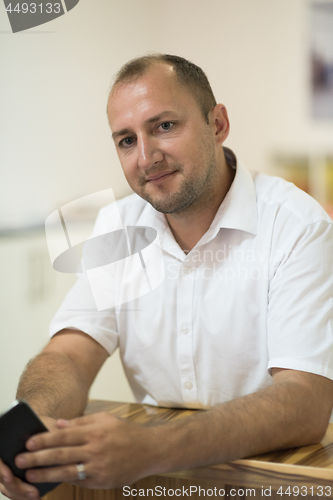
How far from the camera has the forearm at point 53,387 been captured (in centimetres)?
68

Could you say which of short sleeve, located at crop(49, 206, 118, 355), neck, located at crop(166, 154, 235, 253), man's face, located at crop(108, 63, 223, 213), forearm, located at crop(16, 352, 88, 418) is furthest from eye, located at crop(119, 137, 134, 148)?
forearm, located at crop(16, 352, 88, 418)

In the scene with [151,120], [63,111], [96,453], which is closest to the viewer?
[96,453]

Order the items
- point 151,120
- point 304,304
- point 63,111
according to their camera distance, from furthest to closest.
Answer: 1. point 63,111
2. point 151,120
3. point 304,304

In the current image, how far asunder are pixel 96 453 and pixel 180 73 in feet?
2.03

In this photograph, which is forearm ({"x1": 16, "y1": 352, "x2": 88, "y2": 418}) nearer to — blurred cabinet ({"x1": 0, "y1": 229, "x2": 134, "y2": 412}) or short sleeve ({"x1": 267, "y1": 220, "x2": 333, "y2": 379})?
blurred cabinet ({"x1": 0, "y1": 229, "x2": 134, "y2": 412})

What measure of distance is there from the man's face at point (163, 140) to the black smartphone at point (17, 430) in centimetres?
45

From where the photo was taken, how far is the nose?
2.59ft

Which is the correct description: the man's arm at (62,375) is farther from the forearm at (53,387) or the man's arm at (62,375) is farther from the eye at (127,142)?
the eye at (127,142)

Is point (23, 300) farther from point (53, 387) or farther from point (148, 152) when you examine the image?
point (148, 152)

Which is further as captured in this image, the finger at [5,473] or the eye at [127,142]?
the eye at [127,142]

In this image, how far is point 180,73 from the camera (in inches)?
32.6

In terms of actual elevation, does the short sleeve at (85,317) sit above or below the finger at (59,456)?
below

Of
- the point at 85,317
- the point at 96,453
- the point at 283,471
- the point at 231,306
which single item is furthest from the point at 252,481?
the point at 85,317

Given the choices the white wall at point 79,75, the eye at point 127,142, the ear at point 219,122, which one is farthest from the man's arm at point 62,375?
the ear at point 219,122
